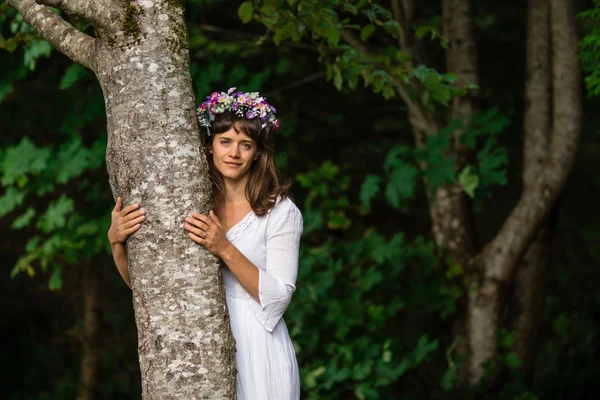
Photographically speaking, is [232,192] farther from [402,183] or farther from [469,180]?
[469,180]

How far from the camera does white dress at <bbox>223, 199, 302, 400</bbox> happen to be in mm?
3051

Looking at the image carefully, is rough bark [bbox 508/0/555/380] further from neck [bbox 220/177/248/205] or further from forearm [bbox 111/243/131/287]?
forearm [bbox 111/243/131/287]

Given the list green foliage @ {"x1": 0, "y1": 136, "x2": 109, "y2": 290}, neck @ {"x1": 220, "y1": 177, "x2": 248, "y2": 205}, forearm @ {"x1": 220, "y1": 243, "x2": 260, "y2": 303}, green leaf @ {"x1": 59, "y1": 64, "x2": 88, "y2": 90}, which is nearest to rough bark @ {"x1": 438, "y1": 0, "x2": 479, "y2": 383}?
green foliage @ {"x1": 0, "y1": 136, "x2": 109, "y2": 290}

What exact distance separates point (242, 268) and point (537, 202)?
372 cm

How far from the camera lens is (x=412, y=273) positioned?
21.6 ft

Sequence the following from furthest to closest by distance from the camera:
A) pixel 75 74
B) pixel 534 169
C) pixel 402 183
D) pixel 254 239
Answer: pixel 534 169 → pixel 402 183 → pixel 75 74 → pixel 254 239

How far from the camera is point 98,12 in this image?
2736mm

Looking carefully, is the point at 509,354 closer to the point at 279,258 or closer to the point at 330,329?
the point at 330,329

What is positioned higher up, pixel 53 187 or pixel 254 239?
pixel 53 187

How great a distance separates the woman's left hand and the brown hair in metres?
0.47

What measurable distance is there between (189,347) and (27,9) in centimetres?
146

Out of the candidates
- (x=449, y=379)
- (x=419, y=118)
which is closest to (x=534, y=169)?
(x=419, y=118)

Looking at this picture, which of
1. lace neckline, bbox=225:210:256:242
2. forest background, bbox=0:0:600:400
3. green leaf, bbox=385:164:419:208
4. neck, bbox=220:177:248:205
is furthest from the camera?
forest background, bbox=0:0:600:400

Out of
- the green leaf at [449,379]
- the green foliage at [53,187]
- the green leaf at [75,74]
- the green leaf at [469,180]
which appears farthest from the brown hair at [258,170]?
the green leaf at [449,379]
